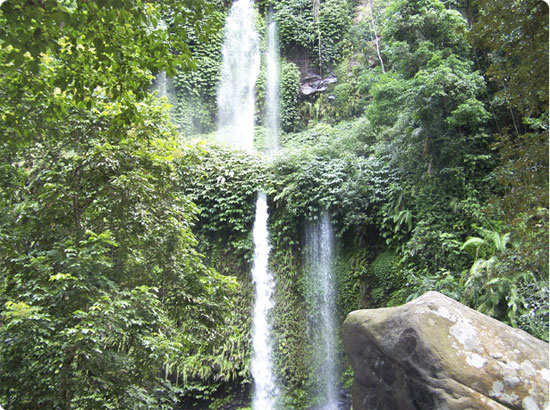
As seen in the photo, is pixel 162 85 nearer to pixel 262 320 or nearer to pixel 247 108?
pixel 247 108

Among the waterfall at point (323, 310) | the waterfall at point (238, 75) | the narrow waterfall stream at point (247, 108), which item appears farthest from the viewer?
the waterfall at point (238, 75)

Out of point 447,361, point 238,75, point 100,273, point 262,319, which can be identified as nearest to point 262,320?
point 262,319

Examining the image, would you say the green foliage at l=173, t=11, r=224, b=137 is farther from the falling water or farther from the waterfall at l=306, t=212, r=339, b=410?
the waterfall at l=306, t=212, r=339, b=410

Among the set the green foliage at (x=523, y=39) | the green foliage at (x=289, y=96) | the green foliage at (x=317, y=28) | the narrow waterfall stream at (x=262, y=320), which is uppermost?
the green foliage at (x=317, y=28)

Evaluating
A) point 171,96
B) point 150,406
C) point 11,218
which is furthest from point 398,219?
point 171,96

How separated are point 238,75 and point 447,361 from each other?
14996 mm

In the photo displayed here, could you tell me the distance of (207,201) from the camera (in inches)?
444

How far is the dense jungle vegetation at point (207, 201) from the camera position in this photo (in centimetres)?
417

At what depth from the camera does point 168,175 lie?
19.9 feet

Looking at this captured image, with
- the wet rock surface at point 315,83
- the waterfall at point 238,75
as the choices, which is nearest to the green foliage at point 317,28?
the wet rock surface at point 315,83

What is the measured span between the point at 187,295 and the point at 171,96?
12.2 metres

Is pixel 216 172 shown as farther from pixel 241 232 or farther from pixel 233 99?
pixel 233 99

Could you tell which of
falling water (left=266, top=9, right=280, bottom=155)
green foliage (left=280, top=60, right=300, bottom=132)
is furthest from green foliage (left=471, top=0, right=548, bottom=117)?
green foliage (left=280, top=60, right=300, bottom=132)

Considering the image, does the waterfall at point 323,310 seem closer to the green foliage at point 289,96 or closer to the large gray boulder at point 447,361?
the large gray boulder at point 447,361
